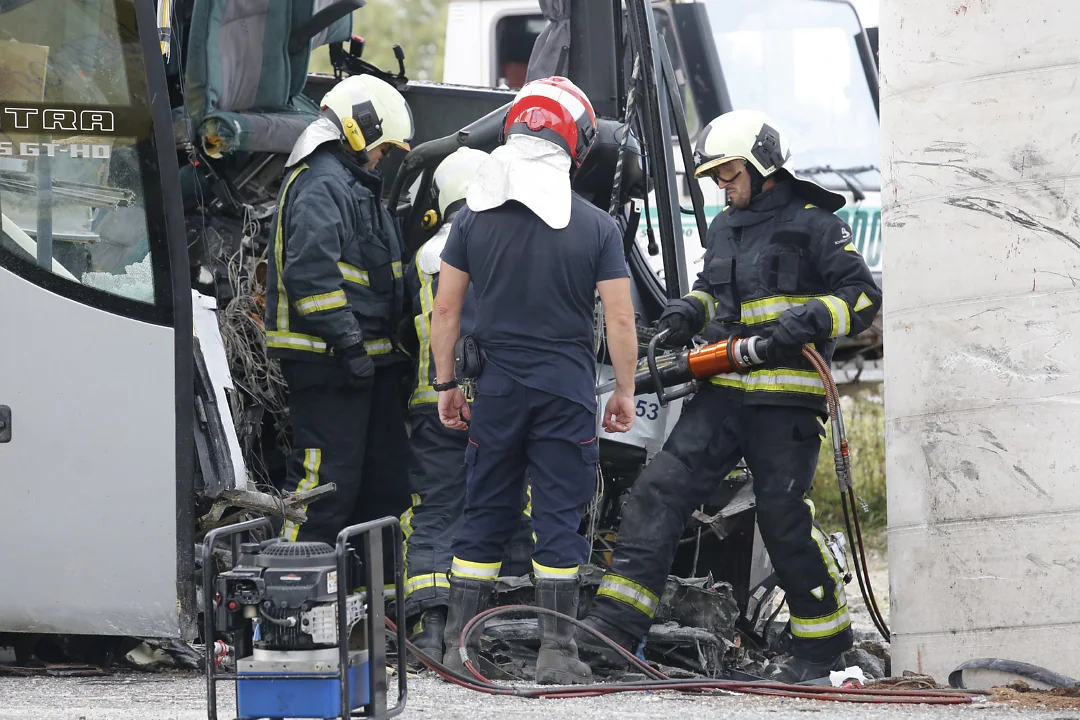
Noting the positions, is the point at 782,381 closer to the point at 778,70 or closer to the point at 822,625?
the point at 822,625

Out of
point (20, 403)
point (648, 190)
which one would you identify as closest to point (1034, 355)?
point (648, 190)

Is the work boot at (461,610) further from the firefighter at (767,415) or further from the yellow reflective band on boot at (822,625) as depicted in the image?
the yellow reflective band on boot at (822,625)

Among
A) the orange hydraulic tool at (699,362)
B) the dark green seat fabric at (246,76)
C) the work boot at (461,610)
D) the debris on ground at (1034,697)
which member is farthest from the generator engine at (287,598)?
the dark green seat fabric at (246,76)

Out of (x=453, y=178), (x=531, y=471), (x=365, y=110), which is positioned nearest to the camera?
(x=531, y=471)

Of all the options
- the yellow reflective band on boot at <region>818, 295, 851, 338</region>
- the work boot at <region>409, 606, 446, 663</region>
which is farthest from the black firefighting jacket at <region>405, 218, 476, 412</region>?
the yellow reflective band on boot at <region>818, 295, 851, 338</region>

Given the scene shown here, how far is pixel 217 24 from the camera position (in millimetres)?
5832

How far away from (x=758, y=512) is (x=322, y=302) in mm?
1678

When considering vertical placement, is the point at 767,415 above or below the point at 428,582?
above

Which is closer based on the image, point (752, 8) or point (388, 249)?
point (388, 249)

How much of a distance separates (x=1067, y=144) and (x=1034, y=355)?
66 cm

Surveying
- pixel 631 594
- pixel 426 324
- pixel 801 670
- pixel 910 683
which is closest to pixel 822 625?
pixel 801 670

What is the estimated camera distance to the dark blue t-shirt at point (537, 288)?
4641 millimetres

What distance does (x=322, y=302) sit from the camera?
17.1 feet

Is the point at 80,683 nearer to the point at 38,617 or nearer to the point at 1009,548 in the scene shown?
the point at 38,617
